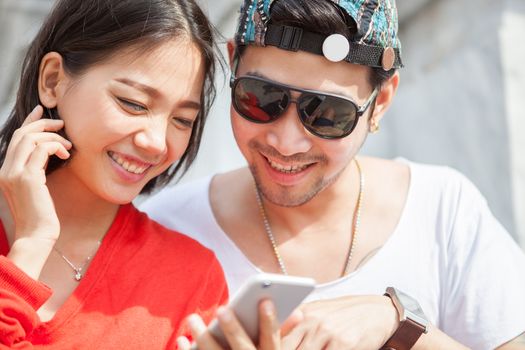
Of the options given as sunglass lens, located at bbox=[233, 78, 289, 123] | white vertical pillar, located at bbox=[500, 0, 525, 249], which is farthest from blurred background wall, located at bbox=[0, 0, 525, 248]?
sunglass lens, located at bbox=[233, 78, 289, 123]

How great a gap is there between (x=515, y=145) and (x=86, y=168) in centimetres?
279

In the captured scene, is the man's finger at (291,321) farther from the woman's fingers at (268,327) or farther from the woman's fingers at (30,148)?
the woman's fingers at (30,148)

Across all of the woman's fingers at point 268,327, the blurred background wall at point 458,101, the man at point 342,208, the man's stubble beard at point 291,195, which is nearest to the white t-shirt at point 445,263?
the man at point 342,208

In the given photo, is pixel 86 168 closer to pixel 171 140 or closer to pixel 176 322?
pixel 171 140

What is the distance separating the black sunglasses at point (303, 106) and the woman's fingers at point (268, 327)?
0.87 meters

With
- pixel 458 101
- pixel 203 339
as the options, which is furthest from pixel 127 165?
pixel 458 101

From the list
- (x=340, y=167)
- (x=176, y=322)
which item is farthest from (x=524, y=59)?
(x=176, y=322)

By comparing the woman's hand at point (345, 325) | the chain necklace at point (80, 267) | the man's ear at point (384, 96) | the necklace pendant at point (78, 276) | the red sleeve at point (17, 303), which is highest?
the man's ear at point (384, 96)

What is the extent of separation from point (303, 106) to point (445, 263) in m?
0.85

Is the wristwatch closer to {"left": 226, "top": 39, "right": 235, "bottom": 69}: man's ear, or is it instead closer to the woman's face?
the woman's face

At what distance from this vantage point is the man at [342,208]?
2.54 meters

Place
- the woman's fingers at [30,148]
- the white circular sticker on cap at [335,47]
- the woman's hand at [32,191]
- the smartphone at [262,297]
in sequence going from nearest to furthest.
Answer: the smartphone at [262,297] → the woman's hand at [32,191] → the woman's fingers at [30,148] → the white circular sticker on cap at [335,47]

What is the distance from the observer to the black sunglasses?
8.38ft

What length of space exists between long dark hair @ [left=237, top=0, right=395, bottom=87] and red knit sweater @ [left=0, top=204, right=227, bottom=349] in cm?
83
